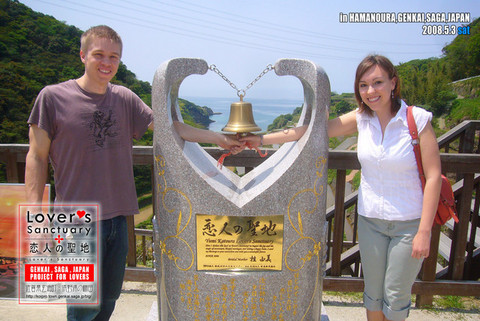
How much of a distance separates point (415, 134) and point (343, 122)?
535 mm

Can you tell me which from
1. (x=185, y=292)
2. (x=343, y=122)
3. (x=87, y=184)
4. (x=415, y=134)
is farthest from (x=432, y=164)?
(x=87, y=184)

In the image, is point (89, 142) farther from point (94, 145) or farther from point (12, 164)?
point (12, 164)

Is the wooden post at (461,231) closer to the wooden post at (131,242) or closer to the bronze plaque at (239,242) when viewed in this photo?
the bronze plaque at (239,242)

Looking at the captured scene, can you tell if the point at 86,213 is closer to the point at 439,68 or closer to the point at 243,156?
the point at 243,156

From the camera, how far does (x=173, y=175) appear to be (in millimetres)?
2365

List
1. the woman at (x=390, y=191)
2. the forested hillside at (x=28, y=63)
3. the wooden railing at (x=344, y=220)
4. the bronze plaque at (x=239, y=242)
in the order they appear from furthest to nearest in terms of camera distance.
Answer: the forested hillside at (x=28, y=63) < the wooden railing at (x=344, y=220) < the bronze plaque at (x=239, y=242) < the woman at (x=390, y=191)

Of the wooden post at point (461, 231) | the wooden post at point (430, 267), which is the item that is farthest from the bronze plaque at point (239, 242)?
the wooden post at point (461, 231)

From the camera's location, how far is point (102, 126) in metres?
2.16

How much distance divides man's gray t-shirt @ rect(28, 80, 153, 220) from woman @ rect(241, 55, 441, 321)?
1.59m

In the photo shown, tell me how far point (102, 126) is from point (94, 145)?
132 millimetres

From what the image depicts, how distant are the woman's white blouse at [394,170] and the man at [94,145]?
1630 millimetres

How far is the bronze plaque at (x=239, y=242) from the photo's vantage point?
2.35 metres

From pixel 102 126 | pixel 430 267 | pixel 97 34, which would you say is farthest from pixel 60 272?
A: pixel 430 267

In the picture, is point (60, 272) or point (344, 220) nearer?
point (60, 272)
